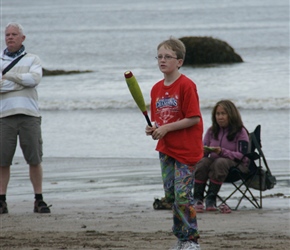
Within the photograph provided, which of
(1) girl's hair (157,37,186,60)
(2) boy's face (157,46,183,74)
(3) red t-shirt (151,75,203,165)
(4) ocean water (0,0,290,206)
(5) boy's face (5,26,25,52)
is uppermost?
(5) boy's face (5,26,25,52)

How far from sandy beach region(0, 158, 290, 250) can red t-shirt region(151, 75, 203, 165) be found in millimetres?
803

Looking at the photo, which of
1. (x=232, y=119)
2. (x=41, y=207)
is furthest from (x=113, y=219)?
(x=232, y=119)

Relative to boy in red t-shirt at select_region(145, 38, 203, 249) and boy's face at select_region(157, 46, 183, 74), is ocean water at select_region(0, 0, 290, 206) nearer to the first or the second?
boy in red t-shirt at select_region(145, 38, 203, 249)

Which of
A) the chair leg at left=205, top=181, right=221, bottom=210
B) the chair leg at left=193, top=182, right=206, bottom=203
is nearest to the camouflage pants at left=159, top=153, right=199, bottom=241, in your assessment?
the chair leg at left=205, top=181, right=221, bottom=210

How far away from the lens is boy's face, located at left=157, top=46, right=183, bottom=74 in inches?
247

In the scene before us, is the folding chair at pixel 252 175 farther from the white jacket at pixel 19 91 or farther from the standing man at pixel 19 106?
the white jacket at pixel 19 91

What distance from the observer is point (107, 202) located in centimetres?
948

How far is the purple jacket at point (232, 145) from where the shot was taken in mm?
8992

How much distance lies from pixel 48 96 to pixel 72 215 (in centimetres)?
1756

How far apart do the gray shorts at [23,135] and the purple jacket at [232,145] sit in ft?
5.97

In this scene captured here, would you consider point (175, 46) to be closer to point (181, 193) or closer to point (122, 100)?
point (181, 193)

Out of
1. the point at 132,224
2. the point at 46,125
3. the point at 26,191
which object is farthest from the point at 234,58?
the point at 132,224

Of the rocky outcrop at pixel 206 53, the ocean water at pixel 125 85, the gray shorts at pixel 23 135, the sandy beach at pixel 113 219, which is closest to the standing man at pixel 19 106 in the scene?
the gray shorts at pixel 23 135

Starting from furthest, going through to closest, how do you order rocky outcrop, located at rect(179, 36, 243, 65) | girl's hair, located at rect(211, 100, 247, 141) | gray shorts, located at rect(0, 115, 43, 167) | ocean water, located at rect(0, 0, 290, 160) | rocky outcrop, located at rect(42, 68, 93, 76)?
1. rocky outcrop, located at rect(179, 36, 243, 65)
2. rocky outcrop, located at rect(42, 68, 93, 76)
3. ocean water, located at rect(0, 0, 290, 160)
4. girl's hair, located at rect(211, 100, 247, 141)
5. gray shorts, located at rect(0, 115, 43, 167)
